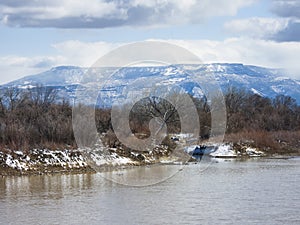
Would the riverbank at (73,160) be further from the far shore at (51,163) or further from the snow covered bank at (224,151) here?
the snow covered bank at (224,151)

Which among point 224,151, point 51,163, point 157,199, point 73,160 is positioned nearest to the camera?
point 157,199

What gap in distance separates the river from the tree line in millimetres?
8046

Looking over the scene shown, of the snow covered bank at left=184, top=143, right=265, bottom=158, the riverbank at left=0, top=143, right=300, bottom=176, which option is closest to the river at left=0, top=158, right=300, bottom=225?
the riverbank at left=0, top=143, right=300, bottom=176

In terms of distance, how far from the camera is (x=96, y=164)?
5222cm

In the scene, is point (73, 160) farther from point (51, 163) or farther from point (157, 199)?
point (157, 199)

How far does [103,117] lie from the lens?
6431 centimetres

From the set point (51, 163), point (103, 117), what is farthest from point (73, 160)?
point (103, 117)

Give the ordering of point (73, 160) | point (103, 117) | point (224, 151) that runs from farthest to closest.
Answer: point (224, 151) → point (103, 117) → point (73, 160)

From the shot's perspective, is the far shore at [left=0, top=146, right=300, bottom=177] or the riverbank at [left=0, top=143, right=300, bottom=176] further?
the riverbank at [left=0, top=143, right=300, bottom=176]

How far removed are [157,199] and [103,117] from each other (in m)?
30.8

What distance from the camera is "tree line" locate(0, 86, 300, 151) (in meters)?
53.2

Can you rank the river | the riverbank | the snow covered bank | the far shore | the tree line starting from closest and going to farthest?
1. the river
2. the far shore
3. the riverbank
4. the tree line
5. the snow covered bank

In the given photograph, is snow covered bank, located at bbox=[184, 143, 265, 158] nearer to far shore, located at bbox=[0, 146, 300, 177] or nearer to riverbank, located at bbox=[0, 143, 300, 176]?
riverbank, located at bbox=[0, 143, 300, 176]

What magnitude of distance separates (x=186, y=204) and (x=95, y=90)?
254 feet
